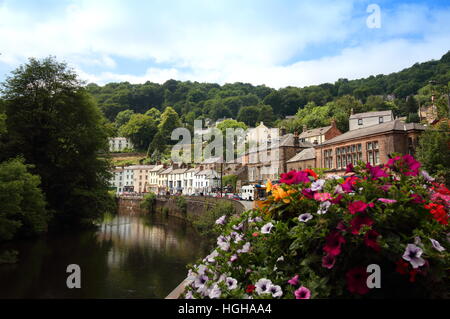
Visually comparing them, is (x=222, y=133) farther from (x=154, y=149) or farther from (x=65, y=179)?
(x=65, y=179)

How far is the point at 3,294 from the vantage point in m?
16.4

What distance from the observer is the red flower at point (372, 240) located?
10.5 feet

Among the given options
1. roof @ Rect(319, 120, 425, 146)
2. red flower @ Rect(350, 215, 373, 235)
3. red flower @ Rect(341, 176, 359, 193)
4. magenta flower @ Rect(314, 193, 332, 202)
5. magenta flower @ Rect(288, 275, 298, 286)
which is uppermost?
roof @ Rect(319, 120, 425, 146)

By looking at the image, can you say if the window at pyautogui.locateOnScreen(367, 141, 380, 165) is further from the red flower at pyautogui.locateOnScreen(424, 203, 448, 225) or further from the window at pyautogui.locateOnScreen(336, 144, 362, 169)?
the red flower at pyautogui.locateOnScreen(424, 203, 448, 225)

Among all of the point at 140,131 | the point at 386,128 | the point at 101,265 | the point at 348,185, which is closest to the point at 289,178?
the point at 348,185

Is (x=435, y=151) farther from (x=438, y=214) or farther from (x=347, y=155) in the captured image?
(x=438, y=214)

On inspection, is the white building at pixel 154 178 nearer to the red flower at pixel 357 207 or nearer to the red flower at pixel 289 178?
the red flower at pixel 289 178

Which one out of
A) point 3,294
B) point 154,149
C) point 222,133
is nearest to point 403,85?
point 222,133

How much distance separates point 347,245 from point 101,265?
22904 mm

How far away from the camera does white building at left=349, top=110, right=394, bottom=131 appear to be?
212 ft

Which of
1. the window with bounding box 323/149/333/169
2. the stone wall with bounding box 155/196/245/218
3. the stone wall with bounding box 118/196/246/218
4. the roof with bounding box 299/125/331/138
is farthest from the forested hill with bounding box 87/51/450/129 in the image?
the window with bounding box 323/149/333/169

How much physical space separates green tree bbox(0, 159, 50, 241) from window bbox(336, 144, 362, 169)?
30.0 metres

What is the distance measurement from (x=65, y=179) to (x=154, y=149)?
9463 cm

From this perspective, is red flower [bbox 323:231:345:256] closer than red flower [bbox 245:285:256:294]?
Yes
